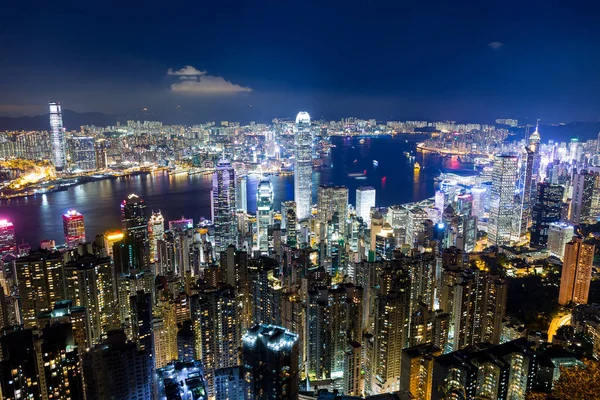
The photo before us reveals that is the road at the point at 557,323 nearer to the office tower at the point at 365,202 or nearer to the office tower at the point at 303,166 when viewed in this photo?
the office tower at the point at 365,202

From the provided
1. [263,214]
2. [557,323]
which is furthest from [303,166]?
[557,323]

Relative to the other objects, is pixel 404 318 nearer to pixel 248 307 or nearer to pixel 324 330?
pixel 324 330

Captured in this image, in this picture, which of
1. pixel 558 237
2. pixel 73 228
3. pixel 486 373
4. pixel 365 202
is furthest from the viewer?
pixel 365 202

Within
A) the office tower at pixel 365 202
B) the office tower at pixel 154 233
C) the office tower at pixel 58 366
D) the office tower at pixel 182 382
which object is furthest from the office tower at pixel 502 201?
the office tower at pixel 58 366

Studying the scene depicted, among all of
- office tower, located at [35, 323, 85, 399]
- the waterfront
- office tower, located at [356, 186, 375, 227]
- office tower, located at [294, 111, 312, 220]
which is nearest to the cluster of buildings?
office tower, located at [35, 323, 85, 399]

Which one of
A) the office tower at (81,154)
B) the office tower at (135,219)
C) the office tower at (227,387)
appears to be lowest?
the office tower at (227,387)

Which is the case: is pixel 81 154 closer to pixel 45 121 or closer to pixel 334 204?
pixel 45 121

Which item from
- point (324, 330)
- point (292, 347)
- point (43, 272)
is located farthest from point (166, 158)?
point (292, 347)
